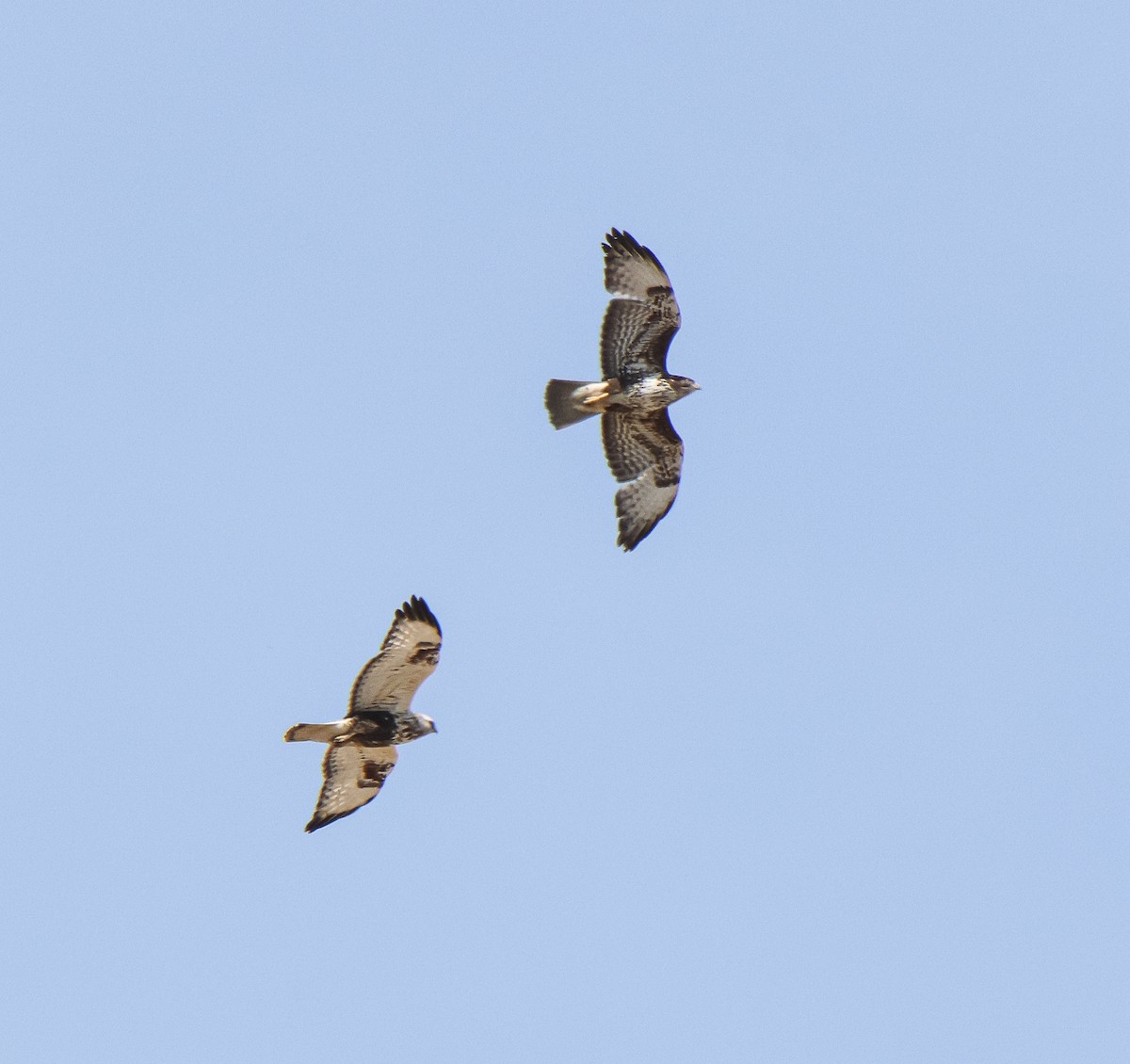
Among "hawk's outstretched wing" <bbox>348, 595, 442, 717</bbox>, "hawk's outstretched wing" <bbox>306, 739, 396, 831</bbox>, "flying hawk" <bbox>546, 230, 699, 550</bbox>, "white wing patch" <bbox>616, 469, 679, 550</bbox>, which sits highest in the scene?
"flying hawk" <bbox>546, 230, 699, 550</bbox>

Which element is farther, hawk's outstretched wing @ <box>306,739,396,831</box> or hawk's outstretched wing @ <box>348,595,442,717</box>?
hawk's outstretched wing @ <box>306,739,396,831</box>

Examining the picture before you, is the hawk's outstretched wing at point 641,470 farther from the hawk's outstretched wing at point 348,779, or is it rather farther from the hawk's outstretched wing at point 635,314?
the hawk's outstretched wing at point 348,779

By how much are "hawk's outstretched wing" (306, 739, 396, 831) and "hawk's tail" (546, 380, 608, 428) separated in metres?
3.82

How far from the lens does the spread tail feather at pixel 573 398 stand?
17.0 m

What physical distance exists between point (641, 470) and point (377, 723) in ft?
14.2

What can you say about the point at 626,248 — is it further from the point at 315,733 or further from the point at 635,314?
the point at 315,733

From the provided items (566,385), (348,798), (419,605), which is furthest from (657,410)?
(348,798)

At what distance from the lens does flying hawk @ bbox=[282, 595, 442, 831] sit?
49.3 feet

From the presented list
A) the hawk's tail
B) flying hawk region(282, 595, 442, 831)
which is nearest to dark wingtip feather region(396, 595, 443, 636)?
flying hawk region(282, 595, 442, 831)

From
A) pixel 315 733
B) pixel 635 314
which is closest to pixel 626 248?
pixel 635 314

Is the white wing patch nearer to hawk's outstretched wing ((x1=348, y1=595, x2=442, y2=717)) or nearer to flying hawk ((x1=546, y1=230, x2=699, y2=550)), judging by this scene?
flying hawk ((x1=546, y1=230, x2=699, y2=550))

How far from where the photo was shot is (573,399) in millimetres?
17016

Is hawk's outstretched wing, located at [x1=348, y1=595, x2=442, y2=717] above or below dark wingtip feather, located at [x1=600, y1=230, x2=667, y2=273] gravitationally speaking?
below

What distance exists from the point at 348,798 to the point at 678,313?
5.92 m
